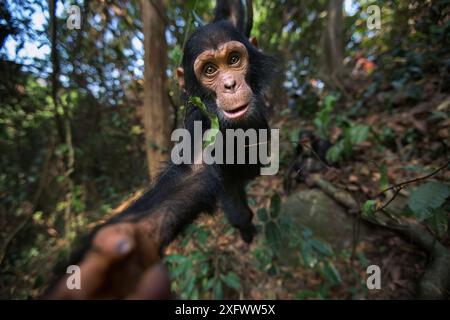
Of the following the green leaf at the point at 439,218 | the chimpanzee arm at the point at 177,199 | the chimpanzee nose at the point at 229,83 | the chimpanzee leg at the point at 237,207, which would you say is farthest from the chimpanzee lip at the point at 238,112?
the green leaf at the point at 439,218

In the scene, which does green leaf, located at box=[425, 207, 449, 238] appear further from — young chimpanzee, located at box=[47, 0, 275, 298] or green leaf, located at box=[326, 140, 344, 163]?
green leaf, located at box=[326, 140, 344, 163]

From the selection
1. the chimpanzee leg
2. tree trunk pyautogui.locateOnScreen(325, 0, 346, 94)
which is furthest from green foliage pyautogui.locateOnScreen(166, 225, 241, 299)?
tree trunk pyautogui.locateOnScreen(325, 0, 346, 94)

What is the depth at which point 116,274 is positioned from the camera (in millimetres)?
922

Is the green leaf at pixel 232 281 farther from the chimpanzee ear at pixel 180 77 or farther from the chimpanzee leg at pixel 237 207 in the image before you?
the chimpanzee ear at pixel 180 77

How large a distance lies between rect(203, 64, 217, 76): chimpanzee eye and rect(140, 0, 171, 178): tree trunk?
829 millimetres

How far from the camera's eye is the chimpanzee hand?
900mm

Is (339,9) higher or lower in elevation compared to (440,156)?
higher

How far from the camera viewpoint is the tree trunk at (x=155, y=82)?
9.98 feet

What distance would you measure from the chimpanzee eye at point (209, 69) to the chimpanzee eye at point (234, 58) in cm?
15

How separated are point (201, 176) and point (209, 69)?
1.10m

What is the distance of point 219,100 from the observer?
7.42 feet
